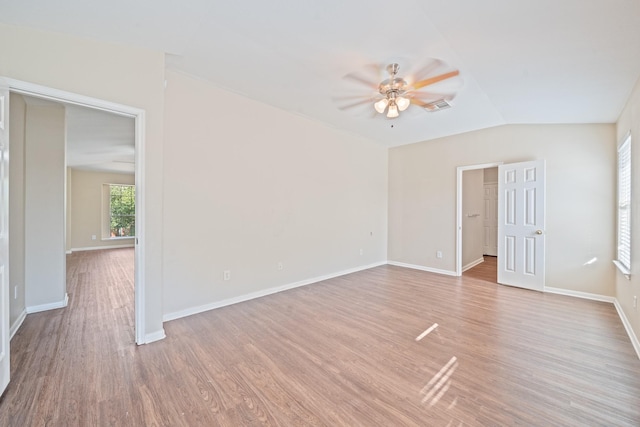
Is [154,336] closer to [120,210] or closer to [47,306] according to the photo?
[47,306]

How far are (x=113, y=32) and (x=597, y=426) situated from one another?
4.33 metres

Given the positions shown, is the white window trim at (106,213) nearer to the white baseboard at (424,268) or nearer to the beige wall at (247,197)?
the beige wall at (247,197)

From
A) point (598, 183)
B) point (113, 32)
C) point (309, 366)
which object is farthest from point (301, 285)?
point (598, 183)

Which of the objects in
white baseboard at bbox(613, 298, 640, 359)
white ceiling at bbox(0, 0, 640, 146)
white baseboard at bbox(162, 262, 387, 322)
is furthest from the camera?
white baseboard at bbox(162, 262, 387, 322)

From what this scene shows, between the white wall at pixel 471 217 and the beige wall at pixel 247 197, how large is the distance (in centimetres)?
229

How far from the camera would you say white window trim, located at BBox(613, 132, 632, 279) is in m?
2.92

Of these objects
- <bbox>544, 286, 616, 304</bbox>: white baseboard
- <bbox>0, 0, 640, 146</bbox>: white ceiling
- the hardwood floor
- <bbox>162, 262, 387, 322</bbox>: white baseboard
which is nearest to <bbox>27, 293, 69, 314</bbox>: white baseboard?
the hardwood floor

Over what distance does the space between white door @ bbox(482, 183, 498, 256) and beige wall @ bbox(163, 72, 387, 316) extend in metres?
4.23

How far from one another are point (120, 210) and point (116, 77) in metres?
8.15

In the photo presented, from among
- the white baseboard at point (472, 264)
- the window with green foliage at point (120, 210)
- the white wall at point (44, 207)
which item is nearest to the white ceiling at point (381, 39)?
the white wall at point (44, 207)

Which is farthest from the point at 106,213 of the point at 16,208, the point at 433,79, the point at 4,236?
the point at 433,79

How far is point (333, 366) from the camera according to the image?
2.20m

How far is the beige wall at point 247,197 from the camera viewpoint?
310cm

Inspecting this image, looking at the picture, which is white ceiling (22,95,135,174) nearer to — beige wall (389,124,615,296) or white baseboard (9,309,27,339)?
white baseboard (9,309,27,339)
